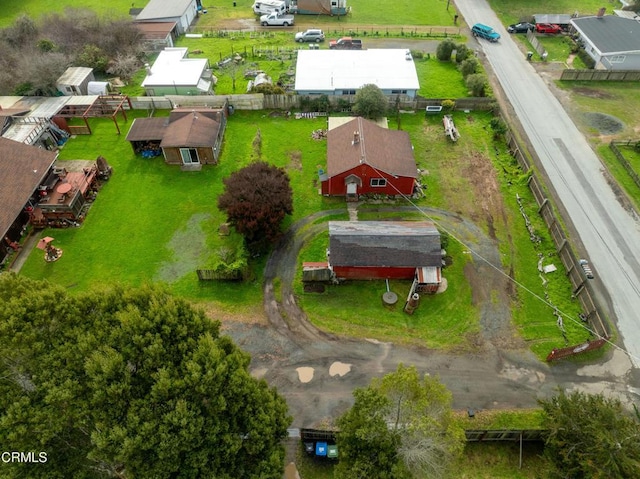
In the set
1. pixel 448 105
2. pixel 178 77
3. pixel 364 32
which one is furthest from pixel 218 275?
pixel 364 32

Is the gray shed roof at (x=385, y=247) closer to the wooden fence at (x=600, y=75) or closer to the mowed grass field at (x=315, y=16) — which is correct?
the wooden fence at (x=600, y=75)

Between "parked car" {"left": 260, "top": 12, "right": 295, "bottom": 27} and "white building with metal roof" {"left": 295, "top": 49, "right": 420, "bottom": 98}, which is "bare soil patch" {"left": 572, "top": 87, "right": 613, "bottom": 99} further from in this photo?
"parked car" {"left": 260, "top": 12, "right": 295, "bottom": 27}

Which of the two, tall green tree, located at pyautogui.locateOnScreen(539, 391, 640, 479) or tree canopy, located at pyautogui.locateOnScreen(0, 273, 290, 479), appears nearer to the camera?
tree canopy, located at pyautogui.locateOnScreen(0, 273, 290, 479)

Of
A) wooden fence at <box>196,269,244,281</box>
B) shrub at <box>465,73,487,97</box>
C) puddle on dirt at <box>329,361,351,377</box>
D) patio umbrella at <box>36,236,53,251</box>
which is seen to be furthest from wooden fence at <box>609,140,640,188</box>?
patio umbrella at <box>36,236,53,251</box>

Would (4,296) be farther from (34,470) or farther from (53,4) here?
(53,4)

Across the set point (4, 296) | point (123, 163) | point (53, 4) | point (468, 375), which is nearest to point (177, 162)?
point (123, 163)
